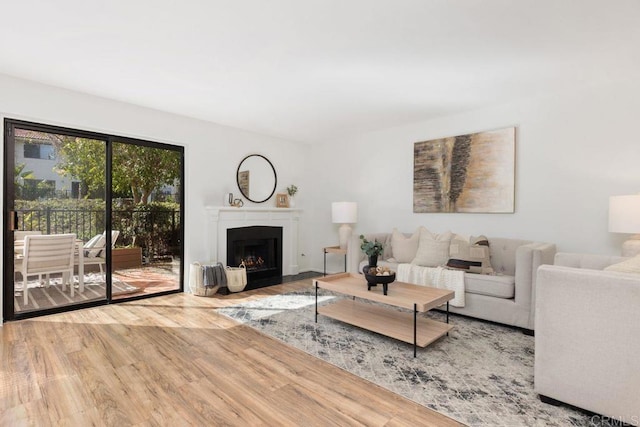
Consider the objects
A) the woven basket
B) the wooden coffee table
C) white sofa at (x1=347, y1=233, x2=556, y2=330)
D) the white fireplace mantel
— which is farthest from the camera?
the white fireplace mantel

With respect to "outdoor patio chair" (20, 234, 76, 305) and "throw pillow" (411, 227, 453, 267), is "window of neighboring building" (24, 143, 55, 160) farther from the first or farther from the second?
"throw pillow" (411, 227, 453, 267)

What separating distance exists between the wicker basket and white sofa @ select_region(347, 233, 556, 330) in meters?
2.87

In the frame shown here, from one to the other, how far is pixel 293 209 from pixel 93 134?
2891mm

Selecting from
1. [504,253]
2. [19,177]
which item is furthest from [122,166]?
[504,253]

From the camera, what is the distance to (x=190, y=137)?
14.4 feet

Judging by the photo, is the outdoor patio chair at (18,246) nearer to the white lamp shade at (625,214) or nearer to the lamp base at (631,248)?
the white lamp shade at (625,214)

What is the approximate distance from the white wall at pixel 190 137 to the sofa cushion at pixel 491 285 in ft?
10.4

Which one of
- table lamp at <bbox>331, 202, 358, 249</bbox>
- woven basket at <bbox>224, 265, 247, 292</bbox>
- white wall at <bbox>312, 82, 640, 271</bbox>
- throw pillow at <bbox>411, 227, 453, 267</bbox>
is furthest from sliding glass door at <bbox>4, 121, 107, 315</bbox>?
white wall at <bbox>312, 82, 640, 271</bbox>

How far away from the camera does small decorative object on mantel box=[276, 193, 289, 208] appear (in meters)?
5.49

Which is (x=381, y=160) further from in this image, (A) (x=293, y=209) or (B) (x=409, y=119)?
(A) (x=293, y=209)

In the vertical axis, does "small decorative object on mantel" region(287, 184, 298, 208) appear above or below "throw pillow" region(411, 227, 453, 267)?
above

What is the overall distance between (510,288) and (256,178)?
374cm

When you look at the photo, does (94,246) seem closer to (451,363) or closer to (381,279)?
(381,279)
